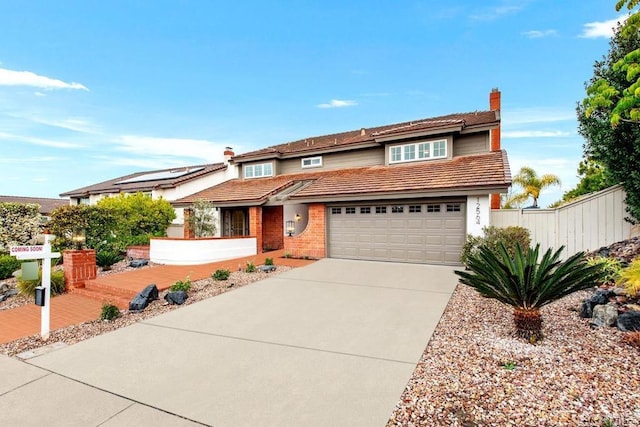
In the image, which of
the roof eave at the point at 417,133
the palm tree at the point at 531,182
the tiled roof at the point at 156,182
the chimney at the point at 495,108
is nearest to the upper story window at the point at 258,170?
the tiled roof at the point at 156,182

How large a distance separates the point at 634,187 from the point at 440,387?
36.7ft

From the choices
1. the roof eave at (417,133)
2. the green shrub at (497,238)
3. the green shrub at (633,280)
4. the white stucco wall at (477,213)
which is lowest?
the green shrub at (633,280)

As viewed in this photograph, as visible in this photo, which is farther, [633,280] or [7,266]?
[7,266]

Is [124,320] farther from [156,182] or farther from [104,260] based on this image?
[156,182]

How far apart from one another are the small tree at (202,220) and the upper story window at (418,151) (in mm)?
9651

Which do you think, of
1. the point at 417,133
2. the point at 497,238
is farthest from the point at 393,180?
the point at 497,238

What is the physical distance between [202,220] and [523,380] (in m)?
14.6

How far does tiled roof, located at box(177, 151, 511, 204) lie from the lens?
11.0m

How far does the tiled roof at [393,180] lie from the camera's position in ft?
36.0

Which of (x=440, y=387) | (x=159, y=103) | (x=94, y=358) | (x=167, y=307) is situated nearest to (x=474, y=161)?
(x=440, y=387)

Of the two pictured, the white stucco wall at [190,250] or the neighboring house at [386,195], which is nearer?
the neighboring house at [386,195]

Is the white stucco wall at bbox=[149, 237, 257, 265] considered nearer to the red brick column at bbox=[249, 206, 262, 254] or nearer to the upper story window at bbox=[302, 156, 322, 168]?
the red brick column at bbox=[249, 206, 262, 254]

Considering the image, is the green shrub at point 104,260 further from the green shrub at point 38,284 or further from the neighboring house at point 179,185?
the neighboring house at point 179,185

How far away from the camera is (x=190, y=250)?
12.1 meters
